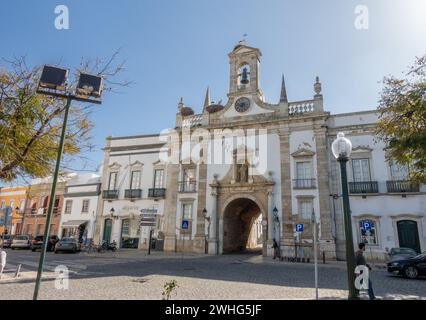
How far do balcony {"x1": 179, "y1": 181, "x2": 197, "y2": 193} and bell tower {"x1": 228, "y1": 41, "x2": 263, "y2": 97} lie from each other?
864 cm

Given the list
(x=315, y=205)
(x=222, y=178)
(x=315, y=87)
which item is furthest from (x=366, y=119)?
(x=222, y=178)

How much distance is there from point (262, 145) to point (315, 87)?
6.36 metres

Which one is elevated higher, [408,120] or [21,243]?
[408,120]

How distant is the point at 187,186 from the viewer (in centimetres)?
2642

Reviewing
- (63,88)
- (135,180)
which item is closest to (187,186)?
(135,180)

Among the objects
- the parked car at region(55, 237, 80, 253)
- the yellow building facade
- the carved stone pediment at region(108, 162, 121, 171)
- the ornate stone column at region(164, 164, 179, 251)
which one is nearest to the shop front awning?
the carved stone pediment at region(108, 162, 121, 171)

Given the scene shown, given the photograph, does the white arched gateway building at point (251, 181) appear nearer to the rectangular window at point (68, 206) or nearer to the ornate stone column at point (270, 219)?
the ornate stone column at point (270, 219)

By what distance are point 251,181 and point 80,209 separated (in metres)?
18.2

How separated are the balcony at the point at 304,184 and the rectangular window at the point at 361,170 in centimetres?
298

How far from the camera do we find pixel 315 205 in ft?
71.5

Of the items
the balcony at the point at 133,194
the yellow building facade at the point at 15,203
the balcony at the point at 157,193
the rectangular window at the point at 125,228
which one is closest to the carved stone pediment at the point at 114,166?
the balcony at the point at 133,194

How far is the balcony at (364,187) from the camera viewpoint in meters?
20.7

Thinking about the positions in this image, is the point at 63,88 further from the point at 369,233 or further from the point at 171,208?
the point at 171,208
